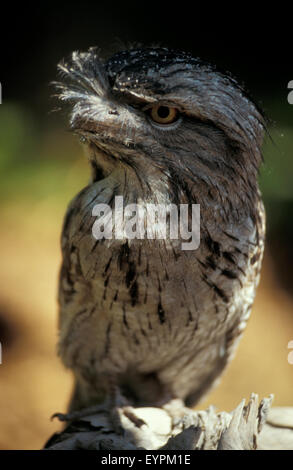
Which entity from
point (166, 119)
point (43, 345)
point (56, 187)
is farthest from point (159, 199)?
point (56, 187)

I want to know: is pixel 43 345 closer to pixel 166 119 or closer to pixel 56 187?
pixel 56 187

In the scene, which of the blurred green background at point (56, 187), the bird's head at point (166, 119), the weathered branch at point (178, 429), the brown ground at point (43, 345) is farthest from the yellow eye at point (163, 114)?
the brown ground at point (43, 345)

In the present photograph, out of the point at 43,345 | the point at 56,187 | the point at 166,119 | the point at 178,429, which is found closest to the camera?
the point at 166,119

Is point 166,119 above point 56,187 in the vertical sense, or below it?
below

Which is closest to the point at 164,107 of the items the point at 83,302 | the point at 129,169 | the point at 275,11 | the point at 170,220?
the point at 129,169

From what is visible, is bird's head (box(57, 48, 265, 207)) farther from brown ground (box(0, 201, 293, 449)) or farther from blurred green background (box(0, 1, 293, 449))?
brown ground (box(0, 201, 293, 449))

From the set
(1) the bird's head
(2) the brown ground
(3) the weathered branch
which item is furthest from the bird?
(2) the brown ground
